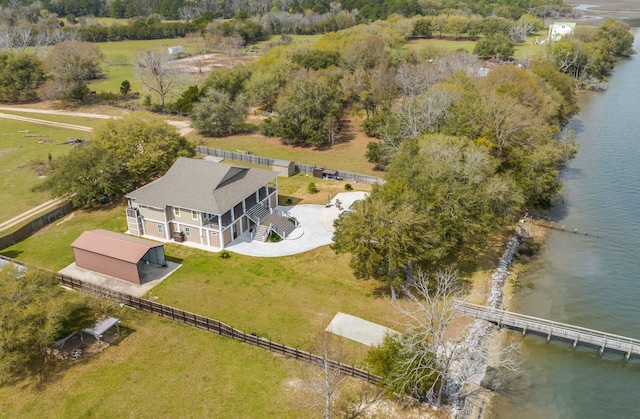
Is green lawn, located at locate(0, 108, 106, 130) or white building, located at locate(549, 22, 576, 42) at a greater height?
white building, located at locate(549, 22, 576, 42)

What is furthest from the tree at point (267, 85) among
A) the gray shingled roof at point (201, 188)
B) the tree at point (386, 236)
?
the tree at point (386, 236)

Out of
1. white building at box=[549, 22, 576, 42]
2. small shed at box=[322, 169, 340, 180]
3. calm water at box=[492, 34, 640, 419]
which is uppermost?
white building at box=[549, 22, 576, 42]

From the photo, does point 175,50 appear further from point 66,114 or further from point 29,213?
point 29,213

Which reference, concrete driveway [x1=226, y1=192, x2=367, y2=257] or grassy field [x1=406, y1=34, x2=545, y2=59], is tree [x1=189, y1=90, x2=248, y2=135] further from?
grassy field [x1=406, y1=34, x2=545, y2=59]

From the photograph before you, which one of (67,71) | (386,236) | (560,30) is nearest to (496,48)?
(560,30)

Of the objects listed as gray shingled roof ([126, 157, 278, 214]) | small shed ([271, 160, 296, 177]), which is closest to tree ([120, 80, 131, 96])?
small shed ([271, 160, 296, 177])

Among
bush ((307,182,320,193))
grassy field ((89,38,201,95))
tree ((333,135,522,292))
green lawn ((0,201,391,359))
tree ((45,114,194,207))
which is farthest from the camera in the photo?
grassy field ((89,38,201,95))
